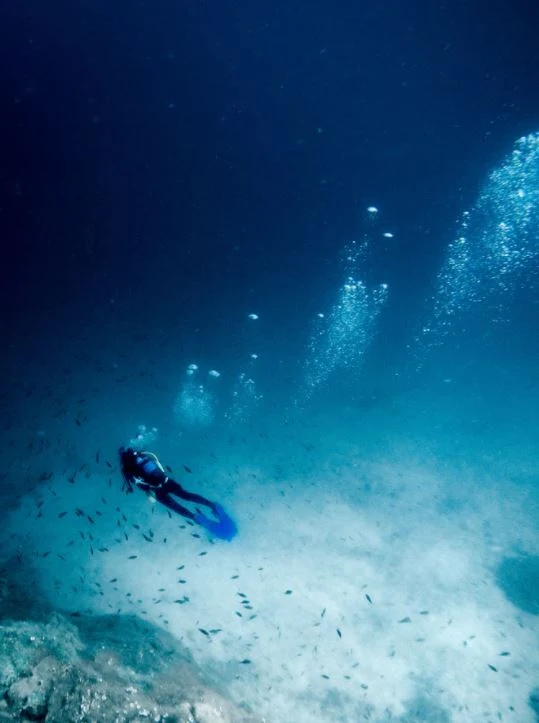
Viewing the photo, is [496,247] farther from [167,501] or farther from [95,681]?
[95,681]

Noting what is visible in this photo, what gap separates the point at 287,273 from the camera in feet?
108

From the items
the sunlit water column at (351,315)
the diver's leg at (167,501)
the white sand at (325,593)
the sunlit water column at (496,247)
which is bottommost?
the white sand at (325,593)

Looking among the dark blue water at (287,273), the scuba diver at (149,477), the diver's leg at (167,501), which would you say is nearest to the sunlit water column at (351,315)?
the dark blue water at (287,273)

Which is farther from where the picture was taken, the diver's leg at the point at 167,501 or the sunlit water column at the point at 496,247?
the sunlit water column at the point at 496,247

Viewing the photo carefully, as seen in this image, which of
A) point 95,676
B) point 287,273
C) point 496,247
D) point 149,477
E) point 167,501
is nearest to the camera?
point 95,676

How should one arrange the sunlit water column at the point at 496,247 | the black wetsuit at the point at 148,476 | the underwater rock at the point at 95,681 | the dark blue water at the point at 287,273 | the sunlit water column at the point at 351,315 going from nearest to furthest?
the underwater rock at the point at 95,681 < the black wetsuit at the point at 148,476 < the dark blue water at the point at 287,273 < the sunlit water column at the point at 496,247 < the sunlit water column at the point at 351,315

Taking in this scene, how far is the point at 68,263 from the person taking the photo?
31.2 metres

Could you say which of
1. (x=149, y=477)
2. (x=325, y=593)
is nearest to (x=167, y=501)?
(x=149, y=477)

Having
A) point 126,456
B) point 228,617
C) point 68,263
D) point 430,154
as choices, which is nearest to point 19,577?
point 228,617

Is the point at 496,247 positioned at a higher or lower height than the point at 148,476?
higher

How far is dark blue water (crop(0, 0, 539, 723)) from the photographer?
35.6 feet

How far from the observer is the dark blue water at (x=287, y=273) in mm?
10859

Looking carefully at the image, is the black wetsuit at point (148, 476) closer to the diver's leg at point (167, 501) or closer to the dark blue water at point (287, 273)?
the diver's leg at point (167, 501)

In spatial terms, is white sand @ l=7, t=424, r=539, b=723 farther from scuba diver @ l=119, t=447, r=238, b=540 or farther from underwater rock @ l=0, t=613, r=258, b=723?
scuba diver @ l=119, t=447, r=238, b=540
